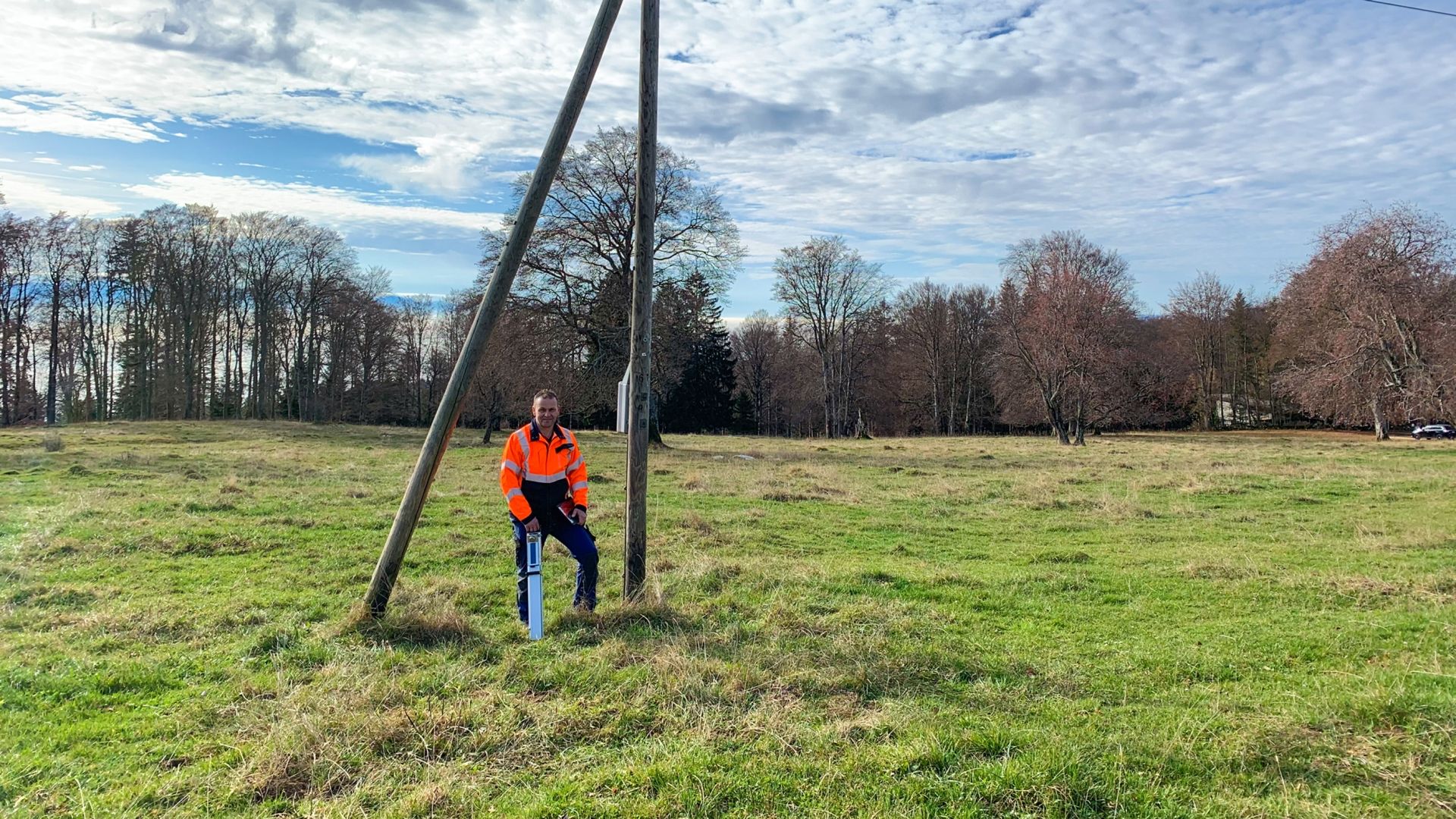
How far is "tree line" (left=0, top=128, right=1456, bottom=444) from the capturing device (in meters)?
29.8

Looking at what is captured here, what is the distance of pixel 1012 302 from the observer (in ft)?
143

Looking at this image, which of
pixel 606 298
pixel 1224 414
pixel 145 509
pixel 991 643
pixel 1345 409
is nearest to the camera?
pixel 991 643

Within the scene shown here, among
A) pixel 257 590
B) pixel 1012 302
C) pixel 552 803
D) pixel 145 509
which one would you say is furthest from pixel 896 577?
pixel 1012 302

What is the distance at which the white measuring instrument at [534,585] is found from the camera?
5930 mm

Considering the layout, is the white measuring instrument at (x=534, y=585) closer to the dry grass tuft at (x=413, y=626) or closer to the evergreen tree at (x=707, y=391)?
the dry grass tuft at (x=413, y=626)

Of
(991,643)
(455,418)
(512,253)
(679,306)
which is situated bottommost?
(991,643)

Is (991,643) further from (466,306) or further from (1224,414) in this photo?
(1224,414)

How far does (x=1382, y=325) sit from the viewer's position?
2811 centimetres

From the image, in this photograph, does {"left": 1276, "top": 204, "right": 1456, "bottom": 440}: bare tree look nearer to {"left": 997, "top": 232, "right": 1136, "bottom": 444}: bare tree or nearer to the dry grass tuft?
{"left": 997, "top": 232, "right": 1136, "bottom": 444}: bare tree

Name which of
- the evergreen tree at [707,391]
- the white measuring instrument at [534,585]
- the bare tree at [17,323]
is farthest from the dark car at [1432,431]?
the bare tree at [17,323]

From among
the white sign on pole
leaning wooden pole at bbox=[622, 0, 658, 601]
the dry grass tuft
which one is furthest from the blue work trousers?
the white sign on pole

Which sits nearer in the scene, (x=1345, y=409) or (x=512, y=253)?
(x=512, y=253)

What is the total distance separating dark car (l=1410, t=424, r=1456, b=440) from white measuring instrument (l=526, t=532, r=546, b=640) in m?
50.7

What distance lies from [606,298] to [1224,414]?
176ft
